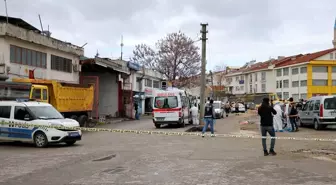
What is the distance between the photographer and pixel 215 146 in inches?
Result: 601

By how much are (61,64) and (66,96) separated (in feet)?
25.0

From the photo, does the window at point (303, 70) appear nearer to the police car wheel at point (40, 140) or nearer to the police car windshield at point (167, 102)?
the police car windshield at point (167, 102)

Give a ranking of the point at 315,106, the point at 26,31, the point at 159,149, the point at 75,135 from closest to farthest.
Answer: the point at 159,149
the point at 75,135
the point at 315,106
the point at 26,31

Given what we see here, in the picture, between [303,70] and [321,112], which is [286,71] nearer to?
[303,70]

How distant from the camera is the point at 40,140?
15.2m

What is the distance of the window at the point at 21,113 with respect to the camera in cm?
1562

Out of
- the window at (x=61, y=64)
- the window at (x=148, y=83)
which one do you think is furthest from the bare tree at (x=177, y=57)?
the window at (x=61, y=64)

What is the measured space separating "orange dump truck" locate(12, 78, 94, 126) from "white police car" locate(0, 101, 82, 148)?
201 inches

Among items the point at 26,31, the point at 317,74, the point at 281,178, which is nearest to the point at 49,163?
the point at 281,178

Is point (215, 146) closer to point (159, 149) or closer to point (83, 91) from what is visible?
point (159, 149)

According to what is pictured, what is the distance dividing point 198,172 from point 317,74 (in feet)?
230

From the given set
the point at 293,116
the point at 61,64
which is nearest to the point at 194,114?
the point at 293,116

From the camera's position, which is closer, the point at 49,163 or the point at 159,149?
the point at 49,163

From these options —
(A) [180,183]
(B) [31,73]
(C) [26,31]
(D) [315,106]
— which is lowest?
(A) [180,183]
